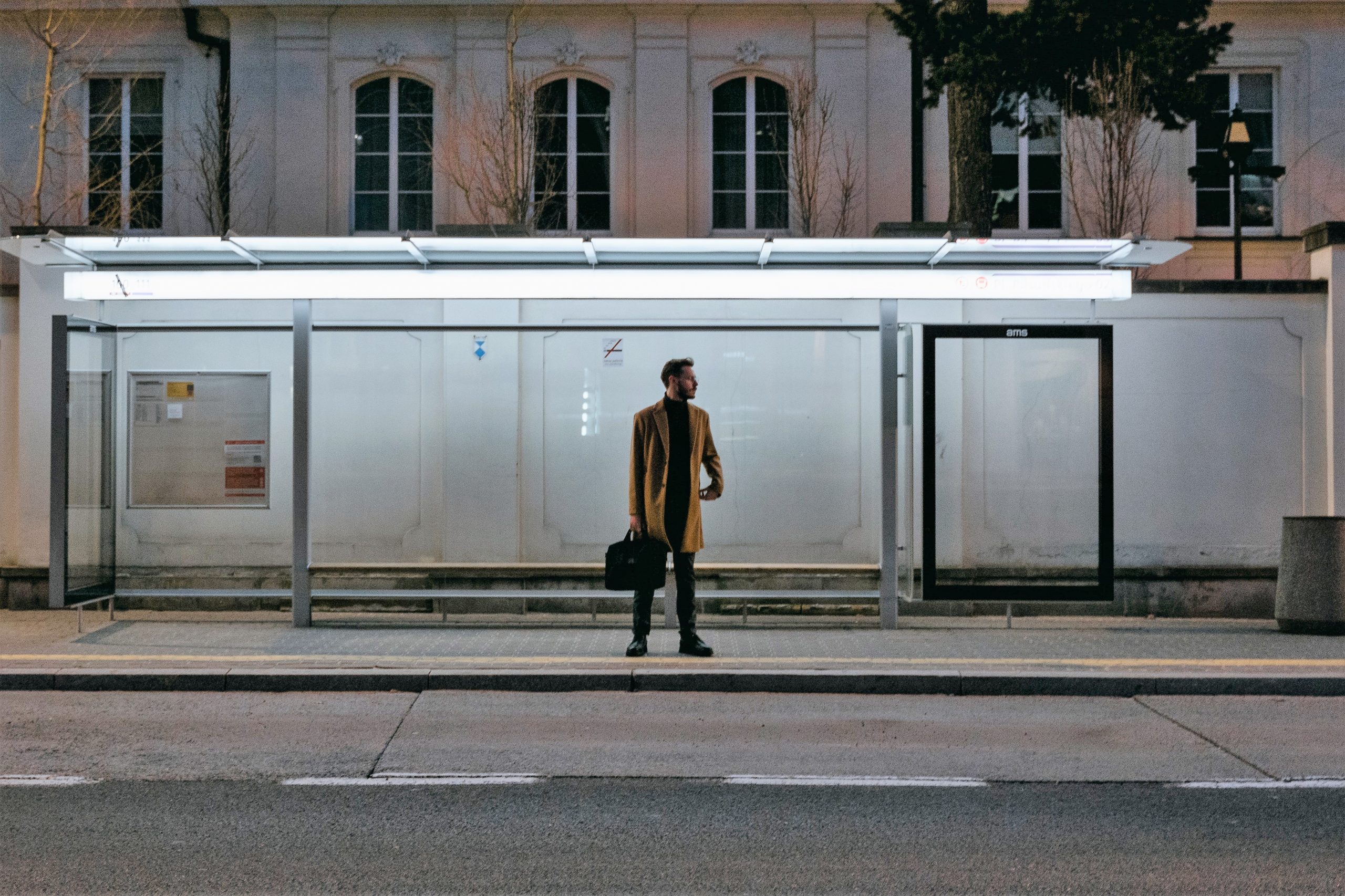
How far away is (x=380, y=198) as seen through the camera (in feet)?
53.3

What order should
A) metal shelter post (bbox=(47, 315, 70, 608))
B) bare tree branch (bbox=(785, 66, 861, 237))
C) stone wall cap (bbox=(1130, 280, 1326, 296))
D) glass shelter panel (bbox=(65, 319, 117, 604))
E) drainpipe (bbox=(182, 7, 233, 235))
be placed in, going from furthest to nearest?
drainpipe (bbox=(182, 7, 233, 235)) < bare tree branch (bbox=(785, 66, 861, 237)) < stone wall cap (bbox=(1130, 280, 1326, 296)) < glass shelter panel (bbox=(65, 319, 117, 604)) < metal shelter post (bbox=(47, 315, 70, 608))

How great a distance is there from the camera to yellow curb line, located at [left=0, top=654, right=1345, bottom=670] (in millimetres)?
9102

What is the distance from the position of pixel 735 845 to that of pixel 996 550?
22.1ft

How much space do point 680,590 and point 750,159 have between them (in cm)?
808

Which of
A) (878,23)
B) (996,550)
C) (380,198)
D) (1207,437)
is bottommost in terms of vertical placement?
(996,550)

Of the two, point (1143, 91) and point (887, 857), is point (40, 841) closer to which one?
point (887, 857)

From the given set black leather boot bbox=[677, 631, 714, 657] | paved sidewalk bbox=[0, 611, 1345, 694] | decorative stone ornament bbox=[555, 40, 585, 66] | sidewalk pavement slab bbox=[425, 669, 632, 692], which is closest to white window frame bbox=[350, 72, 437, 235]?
decorative stone ornament bbox=[555, 40, 585, 66]

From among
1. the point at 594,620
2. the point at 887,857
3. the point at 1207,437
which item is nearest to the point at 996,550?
the point at 1207,437

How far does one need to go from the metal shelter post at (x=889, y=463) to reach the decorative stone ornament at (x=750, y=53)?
248 inches

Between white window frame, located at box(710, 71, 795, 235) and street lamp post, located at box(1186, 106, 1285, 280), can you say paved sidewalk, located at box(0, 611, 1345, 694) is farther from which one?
white window frame, located at box(710, 71, 795, 235)

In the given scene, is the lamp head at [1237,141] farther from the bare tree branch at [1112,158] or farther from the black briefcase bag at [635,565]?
the black briefcase bag at [635,565]

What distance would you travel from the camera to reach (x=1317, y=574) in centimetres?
1062

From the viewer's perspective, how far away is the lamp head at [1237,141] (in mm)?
14438

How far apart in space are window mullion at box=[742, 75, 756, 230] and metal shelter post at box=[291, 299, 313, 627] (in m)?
6.70
